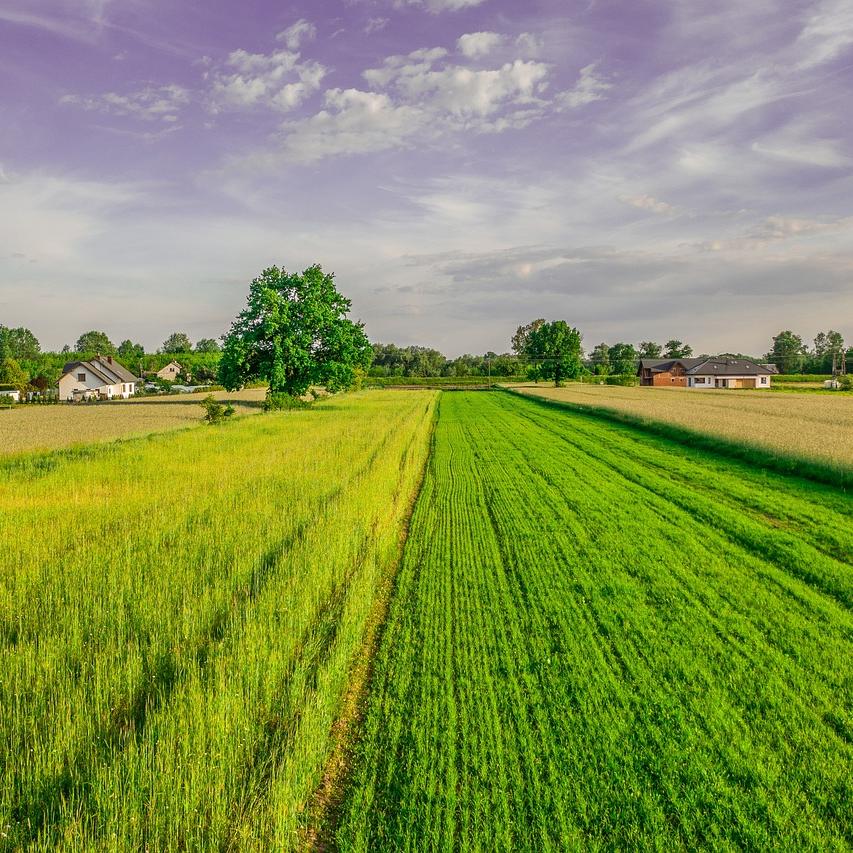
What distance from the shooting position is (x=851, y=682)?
5.39 metres

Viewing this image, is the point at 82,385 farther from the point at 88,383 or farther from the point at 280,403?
the point at 280,403

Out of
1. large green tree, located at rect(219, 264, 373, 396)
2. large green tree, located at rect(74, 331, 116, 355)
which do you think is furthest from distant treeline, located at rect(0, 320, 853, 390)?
large green tree, located at rect(219, 264, 373, 396)

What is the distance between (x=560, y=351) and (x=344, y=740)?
331ft

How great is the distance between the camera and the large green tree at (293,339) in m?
42.0

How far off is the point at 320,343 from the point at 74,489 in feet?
106

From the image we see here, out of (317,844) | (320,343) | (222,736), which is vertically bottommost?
(317,844)

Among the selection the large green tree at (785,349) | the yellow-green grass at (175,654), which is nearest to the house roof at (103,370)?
the yellow-green grass at (175,654)

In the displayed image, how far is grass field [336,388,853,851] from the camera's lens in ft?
12.4

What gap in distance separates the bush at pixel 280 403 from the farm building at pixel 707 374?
81213mm

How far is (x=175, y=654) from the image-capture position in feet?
17.2

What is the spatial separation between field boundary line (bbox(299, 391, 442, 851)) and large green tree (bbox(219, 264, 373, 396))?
36083mm

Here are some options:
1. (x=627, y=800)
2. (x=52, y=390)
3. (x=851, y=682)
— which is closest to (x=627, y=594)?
(x=851, y=682)

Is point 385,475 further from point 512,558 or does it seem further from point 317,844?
→ point 317,844

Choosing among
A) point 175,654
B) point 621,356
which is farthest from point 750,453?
point 621,356
